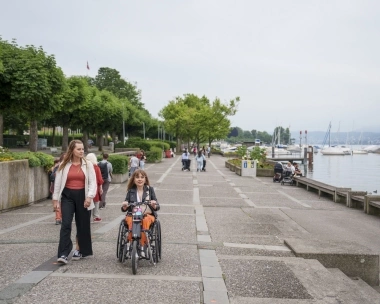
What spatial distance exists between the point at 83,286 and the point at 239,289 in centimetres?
182

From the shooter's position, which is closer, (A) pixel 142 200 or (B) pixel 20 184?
(A) pixel 142 200

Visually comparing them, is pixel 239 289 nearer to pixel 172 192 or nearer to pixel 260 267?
pixel 260 267

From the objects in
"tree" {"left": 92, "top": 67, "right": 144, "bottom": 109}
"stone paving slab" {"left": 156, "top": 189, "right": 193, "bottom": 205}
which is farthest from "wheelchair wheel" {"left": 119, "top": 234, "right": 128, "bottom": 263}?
"tree" {"left": 92, "top": 67, "right": 144, "bottom": 109}

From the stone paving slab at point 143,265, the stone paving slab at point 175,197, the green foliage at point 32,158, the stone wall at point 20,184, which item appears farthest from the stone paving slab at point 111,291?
the stone paving slab at point 175,197

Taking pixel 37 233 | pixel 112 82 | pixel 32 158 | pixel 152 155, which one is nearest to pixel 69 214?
pixel 37 233

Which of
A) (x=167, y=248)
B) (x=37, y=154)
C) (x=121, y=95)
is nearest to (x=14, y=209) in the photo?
(x=37, y=154)

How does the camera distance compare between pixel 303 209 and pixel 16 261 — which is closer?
pixel 16 261

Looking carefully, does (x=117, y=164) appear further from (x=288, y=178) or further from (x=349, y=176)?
(x=349, y=176)

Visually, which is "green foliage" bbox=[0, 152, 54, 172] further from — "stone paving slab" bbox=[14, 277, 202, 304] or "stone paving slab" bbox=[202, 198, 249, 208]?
"stone paving slab" bbox=[14, 277, 202, 304]

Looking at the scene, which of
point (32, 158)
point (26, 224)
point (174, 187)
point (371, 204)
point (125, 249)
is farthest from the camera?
point (174, 187)

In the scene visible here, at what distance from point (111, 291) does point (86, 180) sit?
6.10ft

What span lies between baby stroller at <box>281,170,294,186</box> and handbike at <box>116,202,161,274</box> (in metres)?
20.2

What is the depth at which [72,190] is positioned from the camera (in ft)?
22.1

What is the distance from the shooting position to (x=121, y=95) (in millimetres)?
91812
